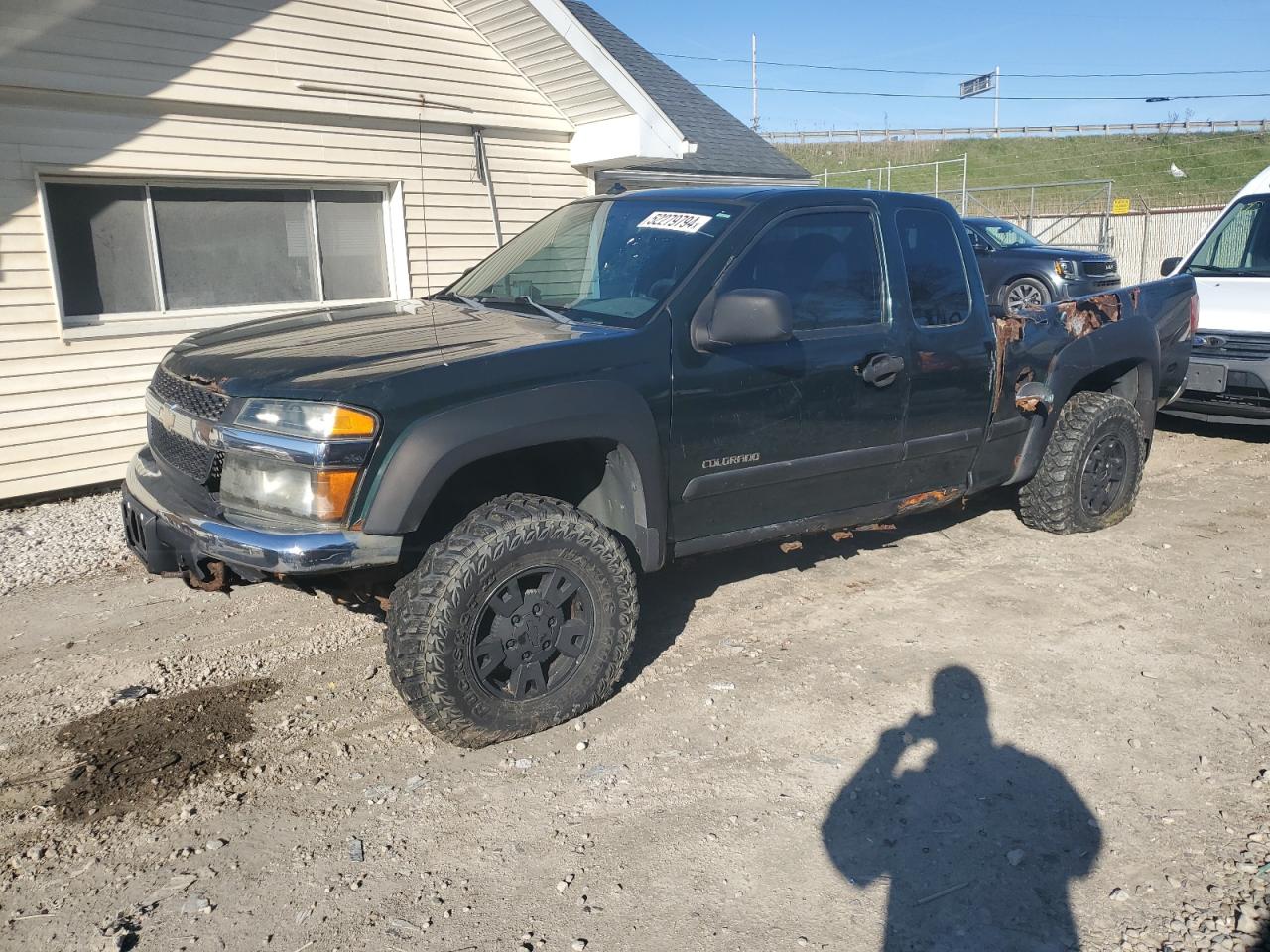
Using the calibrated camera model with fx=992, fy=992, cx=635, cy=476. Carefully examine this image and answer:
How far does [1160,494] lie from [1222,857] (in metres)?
4.54

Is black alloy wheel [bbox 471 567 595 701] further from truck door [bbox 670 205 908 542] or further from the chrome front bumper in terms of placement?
truck door [bbox 670 205 908 542]

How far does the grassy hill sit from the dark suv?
28.3 metres

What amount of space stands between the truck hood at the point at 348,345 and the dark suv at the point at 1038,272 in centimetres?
1156

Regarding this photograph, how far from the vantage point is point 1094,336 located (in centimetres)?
552

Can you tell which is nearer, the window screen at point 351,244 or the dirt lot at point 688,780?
the dirt lot at point 688,780

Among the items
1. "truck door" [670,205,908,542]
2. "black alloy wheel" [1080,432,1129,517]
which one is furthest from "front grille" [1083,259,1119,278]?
"truck door" [670,205,908,542]

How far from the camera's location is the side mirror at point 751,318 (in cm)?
368

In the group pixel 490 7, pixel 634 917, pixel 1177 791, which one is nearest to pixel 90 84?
pixel 490 7

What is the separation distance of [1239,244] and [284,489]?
8.78m

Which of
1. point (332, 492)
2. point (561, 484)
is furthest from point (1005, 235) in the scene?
point (332, 492)

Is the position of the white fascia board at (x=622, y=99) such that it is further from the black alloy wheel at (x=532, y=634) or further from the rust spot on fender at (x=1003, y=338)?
the black alloy wheel at (x=532, y=634)

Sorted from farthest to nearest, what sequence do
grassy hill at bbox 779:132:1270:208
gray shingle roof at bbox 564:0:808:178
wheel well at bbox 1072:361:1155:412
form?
grassy hill at bbox 779:132:1270:208 < gray shingle roof at bbox 564:0:808:178 < wheel well at bbox 1072:361:1155:412

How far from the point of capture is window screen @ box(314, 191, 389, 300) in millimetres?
8492

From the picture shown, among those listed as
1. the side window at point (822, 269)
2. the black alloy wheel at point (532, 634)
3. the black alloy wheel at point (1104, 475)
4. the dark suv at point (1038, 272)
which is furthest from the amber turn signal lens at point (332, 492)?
the dark suv at point (1038, 272)
